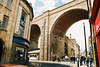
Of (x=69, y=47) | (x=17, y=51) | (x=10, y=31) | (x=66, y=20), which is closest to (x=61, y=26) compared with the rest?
(x=66, y=20)

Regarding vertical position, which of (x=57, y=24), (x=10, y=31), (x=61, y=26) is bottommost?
(x=10, y=31)

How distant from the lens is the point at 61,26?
24.9 m

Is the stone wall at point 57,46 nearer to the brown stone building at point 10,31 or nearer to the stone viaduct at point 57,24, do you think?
the stone viaduct at point 57,24

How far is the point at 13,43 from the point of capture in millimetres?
10180

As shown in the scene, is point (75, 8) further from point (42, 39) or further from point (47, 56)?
point (47, 56)

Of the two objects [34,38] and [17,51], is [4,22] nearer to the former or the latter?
[17,51]

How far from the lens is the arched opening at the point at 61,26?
22.2 m

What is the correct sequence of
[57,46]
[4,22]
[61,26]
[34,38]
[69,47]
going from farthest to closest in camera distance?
[34,38] → [69,47] → [57,46] → [61,26] → [4,22]

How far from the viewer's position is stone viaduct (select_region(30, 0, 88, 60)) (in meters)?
21.6

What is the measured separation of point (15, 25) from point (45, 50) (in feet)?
45.4

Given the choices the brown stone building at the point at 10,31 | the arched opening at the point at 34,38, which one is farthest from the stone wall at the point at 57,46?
the brown stone building at the point at 10,31

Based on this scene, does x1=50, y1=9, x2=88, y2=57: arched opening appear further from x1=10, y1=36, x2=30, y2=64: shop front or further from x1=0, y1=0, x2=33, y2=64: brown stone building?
x1=0, y1=0, x2=33, y2=64: brown stone building

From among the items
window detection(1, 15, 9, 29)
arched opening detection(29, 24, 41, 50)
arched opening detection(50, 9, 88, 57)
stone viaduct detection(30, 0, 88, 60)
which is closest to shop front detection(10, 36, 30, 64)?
window detection(1, 15, 9, 29)

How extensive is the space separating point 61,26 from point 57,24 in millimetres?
1503
